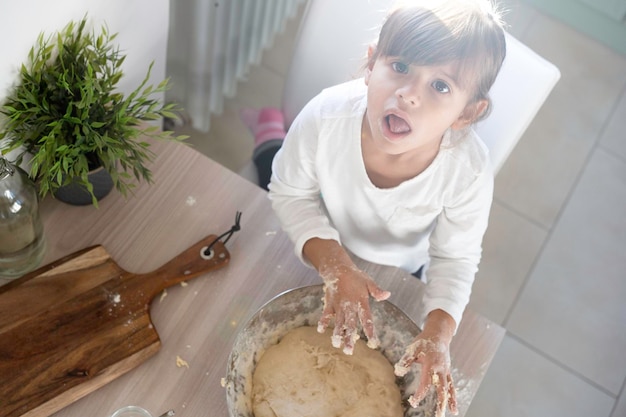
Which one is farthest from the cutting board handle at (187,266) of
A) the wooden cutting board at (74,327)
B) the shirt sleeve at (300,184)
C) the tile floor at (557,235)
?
the tile floor at (557,235)

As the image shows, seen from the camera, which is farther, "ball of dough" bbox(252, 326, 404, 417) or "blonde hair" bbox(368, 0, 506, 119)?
"ball of dough" bbox(252, 326, 404, 417)

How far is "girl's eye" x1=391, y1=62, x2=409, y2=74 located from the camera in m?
0.82

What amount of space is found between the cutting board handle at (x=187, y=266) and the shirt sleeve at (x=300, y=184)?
0.10 meters

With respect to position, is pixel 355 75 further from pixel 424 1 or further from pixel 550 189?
pixel 550 189

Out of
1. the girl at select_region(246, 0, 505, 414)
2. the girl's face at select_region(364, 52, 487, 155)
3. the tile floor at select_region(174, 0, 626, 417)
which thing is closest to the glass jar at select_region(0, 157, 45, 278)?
the girl at select_region(246, 0, 505, 414)

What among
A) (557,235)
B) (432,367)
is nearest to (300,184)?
(432,367)

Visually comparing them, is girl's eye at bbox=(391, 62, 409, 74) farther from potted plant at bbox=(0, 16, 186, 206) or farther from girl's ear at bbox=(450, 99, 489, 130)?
potted plant at bbox=(0, 16, 186, 206)

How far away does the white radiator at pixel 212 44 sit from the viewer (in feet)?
4.81

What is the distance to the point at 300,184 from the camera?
1032mm

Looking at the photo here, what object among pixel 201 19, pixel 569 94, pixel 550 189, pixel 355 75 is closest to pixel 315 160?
pixel 355 75

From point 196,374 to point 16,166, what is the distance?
36cm

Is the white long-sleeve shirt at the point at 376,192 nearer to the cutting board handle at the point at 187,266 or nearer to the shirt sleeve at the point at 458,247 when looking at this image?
the shirt sleeve at the point at 458,247

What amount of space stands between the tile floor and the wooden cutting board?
3.15 ft

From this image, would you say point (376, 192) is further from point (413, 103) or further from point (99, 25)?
point (99, 25)
